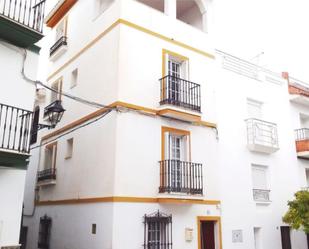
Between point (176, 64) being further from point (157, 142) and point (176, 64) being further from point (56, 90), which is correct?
point (56, 90)

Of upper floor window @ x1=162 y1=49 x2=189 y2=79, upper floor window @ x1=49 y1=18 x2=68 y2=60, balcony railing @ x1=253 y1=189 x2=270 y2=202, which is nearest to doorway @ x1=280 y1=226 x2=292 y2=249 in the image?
balcony railing @ x1=253 y1=189 x2=270 y2=202

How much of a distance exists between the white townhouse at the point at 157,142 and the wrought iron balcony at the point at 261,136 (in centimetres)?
7

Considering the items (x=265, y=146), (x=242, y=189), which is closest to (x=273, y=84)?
(x=265, y=146)

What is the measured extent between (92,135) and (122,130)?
72.2 inches

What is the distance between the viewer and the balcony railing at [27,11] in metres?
8.69

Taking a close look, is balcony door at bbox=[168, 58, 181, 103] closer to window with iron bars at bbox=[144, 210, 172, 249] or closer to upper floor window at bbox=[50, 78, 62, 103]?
window with iron bars at bbox=[144, 210, 172, 249]

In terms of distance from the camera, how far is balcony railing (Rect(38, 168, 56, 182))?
1436 centimetres

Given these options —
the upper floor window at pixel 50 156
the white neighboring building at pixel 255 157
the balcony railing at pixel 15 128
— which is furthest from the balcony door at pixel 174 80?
the upper floor window at pixel 50 156

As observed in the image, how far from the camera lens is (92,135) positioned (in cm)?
1232

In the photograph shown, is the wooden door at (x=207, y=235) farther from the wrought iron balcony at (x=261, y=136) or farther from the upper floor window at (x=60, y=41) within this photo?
the upper floor window at (x=60, y=41)

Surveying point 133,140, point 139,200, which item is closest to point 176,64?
point 133,140

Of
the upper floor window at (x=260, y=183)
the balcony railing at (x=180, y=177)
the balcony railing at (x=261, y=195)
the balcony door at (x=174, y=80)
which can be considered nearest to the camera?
the balcony railing at (x=180, y=177)

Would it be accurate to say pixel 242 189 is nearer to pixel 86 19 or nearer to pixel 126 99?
pixel 126 99

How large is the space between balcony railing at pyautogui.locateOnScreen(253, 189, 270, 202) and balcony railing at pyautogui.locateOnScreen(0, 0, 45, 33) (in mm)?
10305
